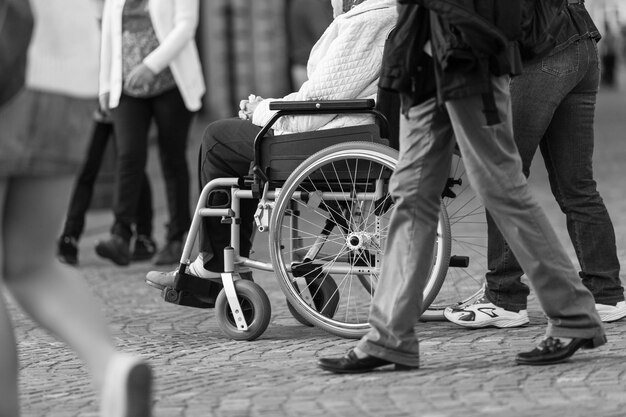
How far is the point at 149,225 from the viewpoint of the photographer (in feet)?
29.2

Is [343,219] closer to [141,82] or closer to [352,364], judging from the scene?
[352,364]

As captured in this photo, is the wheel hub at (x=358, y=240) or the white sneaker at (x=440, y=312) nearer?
the wheel hub at (x=358, y=240)

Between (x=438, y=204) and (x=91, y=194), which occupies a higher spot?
(x=91, y=194)

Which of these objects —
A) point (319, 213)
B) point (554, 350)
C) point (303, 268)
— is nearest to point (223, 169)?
point (319, 213)

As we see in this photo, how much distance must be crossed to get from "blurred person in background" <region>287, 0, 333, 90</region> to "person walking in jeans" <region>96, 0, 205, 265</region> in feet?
10.4

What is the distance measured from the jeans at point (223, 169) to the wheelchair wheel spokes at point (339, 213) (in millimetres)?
245

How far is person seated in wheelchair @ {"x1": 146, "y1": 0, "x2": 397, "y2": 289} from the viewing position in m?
5.61

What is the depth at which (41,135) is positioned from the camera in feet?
12.1

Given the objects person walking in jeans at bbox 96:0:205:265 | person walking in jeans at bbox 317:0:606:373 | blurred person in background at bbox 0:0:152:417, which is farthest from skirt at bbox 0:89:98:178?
person walking in jeans at bbox 96:0:205:265

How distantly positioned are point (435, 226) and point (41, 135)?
1586 mm

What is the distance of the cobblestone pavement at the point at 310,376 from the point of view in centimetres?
435

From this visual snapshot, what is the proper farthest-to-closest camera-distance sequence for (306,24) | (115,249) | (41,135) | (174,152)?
(306,24), (174,152), (115,249), (41,135)

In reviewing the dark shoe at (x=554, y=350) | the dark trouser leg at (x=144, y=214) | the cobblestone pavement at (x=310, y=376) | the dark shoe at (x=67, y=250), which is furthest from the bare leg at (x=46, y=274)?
the dark trouser leg at (x=144, y=214)

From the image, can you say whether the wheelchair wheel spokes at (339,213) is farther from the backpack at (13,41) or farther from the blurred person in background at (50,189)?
the backpack at (13,41)
